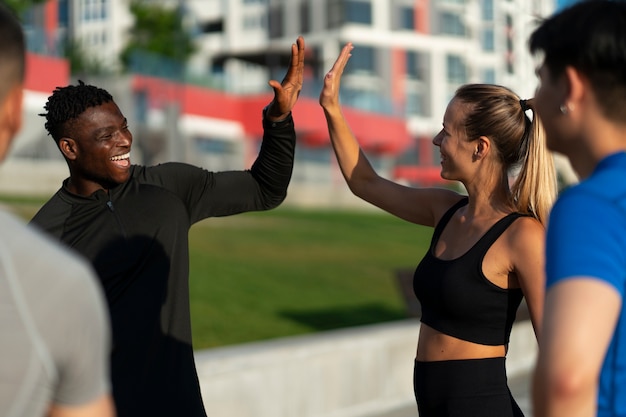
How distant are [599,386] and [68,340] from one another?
1032 millimetres

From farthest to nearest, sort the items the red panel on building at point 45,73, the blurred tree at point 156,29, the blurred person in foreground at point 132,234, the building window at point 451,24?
the building window at point 451,24
the blurred tree at point 156,29
the red panel on building at point 45,73
the blurred person in foreground at point 132,234

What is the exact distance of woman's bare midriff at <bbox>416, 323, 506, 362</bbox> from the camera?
3740 mm

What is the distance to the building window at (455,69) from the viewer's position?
68062 mm

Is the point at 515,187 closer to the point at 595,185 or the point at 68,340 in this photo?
the point at 595,185

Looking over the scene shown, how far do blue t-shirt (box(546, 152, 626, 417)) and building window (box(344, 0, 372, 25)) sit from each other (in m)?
62.7

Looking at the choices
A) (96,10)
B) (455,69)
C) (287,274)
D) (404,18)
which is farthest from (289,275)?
(96,10)

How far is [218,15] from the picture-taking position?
240 ft

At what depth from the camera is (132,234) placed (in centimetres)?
360

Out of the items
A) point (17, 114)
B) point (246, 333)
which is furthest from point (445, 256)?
point (246, 333)

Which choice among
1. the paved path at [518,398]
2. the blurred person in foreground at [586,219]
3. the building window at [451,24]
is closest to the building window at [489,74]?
the building window at [451,24]

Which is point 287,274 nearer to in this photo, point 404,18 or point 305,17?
point 404,18

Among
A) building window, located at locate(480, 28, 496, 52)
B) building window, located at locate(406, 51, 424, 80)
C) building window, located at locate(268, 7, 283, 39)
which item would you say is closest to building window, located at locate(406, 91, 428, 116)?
building window, located at locate(406, 51, 424, 80)

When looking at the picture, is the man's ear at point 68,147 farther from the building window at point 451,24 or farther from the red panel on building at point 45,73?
the building window at point 451,24

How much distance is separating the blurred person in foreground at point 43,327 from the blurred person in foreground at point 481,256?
199cm
